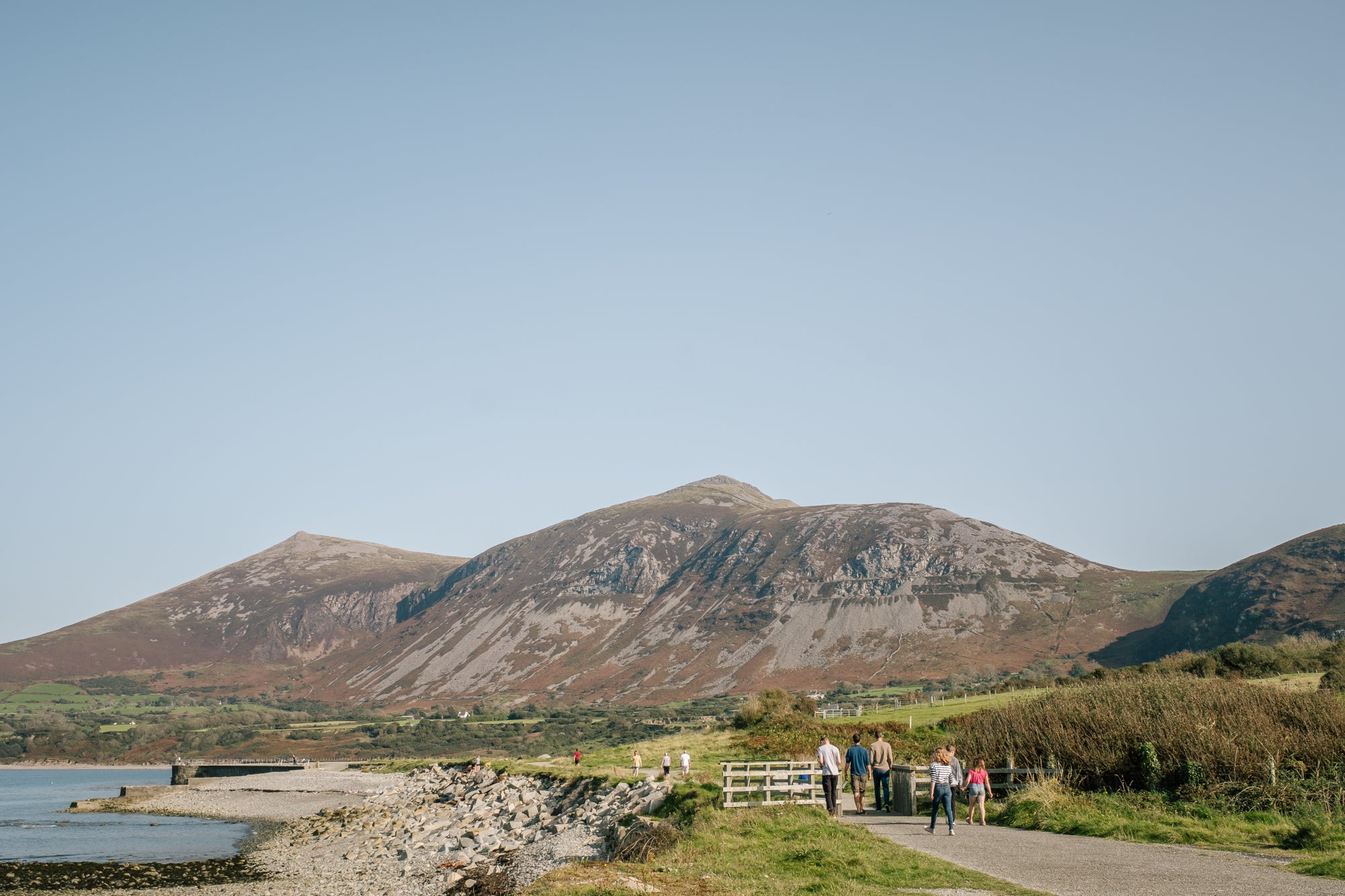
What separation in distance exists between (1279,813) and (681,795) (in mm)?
17864

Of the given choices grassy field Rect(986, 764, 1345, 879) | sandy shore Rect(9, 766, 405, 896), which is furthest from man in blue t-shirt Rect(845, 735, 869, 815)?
sandy shore Rect(9, 766, 405, 896)

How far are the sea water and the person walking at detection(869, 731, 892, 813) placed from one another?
37821 mm

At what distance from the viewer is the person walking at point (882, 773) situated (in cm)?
3141

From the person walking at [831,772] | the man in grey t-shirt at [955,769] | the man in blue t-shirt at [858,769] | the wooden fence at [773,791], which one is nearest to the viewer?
the person walking at [831,772]

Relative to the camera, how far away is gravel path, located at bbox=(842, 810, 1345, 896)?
1647 centimetres

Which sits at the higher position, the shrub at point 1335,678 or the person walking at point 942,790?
the shrub at point 1335,678

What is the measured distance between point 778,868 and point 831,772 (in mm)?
7309

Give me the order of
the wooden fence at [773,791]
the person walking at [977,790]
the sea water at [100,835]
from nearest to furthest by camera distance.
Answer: the person walking at [977,790] → the wooden fence at [773,791] → the sea water at [100,835]

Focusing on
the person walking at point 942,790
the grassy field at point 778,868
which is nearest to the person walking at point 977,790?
the person walking at point 942,790

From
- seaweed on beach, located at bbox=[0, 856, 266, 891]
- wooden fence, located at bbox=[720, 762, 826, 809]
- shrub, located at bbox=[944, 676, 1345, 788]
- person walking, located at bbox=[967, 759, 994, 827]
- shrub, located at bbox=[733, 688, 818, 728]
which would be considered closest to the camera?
shrub, located at bbox=[944, 676, 1345, 788]

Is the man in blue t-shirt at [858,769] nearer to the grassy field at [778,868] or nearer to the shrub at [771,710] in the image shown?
the grassy field at [778,868]

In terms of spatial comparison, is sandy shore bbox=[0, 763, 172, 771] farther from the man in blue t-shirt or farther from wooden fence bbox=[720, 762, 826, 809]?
the man in blue t-shirt

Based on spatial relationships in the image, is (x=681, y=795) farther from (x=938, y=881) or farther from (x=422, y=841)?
(x=422, y=841)

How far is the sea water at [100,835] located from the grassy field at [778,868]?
38903mm
